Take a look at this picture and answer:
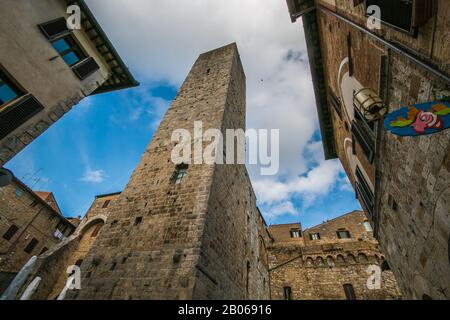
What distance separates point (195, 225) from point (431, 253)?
5032mm

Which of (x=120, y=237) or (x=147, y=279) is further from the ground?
(x=120, y=237)

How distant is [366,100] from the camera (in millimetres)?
3352

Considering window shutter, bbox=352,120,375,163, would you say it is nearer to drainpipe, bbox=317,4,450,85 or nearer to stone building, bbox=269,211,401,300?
drainpipe, bbox=317,4,450,85

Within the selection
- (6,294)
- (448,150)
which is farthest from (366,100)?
(6,294)

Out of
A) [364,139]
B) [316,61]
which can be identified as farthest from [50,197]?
[364,139]

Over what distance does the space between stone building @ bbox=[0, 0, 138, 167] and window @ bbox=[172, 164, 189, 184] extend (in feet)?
13.3

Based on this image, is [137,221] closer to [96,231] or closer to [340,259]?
[96,231]

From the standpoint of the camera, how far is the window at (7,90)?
5.48 m

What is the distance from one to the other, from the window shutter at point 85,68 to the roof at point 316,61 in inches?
310

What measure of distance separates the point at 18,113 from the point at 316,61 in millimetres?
10421

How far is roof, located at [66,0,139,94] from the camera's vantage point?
7969mm

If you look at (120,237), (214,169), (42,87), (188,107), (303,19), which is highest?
(303,19)
